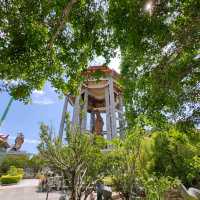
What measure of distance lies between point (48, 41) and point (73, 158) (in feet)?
17.2

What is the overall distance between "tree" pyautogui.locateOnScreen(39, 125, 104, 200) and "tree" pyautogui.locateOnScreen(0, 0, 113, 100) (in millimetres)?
3435

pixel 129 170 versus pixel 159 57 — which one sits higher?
pixel 159 57

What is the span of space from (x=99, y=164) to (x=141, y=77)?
604 centimetres

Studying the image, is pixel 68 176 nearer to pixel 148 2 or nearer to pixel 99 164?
pixel 99 164

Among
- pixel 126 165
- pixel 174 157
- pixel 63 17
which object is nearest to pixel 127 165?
pixel 126 165

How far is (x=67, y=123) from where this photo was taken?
1141 cm

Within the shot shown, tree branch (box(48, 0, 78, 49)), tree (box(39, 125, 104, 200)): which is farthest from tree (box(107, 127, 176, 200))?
tree branch (box(48, 0, 78, 49))

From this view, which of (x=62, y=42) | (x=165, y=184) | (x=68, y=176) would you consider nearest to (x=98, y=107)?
(x=165, y=184)

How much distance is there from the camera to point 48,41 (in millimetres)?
6453

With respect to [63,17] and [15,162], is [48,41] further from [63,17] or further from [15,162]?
[15,162]

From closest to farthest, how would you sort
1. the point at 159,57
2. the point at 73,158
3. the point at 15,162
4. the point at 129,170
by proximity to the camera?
the point at 159,57, the point at 73,158, the point at 129,170, the point at 15,162

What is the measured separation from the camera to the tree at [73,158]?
1007 centimetres

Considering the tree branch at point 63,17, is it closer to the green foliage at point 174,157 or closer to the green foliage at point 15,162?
the green foliage at point 174,157

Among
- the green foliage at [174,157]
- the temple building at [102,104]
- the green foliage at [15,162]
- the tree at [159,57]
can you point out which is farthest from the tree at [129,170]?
the green foliage at [15,162]
